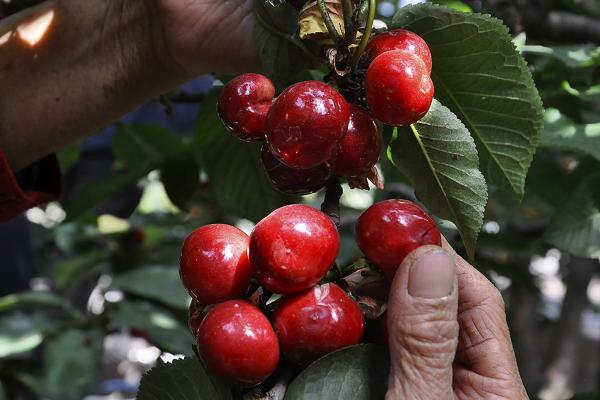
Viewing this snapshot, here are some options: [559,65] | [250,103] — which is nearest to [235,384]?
[250,103]

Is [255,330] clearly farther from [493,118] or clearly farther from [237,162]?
[237,162]

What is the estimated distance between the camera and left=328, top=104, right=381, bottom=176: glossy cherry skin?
0.74 meters

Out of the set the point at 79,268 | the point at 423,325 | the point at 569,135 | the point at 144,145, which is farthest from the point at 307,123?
the point at 79,268

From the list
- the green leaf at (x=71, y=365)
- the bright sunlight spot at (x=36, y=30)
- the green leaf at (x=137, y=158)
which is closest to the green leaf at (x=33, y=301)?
the green leaf at (x=71, y=365)

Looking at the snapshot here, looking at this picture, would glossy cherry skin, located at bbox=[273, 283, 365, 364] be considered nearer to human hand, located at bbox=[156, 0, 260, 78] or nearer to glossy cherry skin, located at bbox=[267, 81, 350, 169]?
glossy cherry skin, located at bbox=[267, 81, 350, 169]

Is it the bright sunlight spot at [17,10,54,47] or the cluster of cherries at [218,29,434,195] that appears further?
the bright sunlight spot at [17,10,54,47]

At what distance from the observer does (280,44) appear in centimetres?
93

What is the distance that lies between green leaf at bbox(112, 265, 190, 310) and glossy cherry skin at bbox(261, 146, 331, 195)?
4.57ft

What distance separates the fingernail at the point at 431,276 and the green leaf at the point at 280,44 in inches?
14.2

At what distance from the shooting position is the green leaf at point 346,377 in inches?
26.8

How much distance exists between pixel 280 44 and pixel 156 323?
143 centimetres

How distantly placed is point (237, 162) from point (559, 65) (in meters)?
0.68

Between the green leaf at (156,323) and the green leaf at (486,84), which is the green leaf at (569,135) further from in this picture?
the green leaf at (156,323)

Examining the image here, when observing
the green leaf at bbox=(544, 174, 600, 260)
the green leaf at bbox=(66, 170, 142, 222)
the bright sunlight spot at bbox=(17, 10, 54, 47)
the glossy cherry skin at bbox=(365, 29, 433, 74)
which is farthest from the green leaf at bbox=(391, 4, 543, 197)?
the green leaf at bbox=(66, 170, 142, 222)
